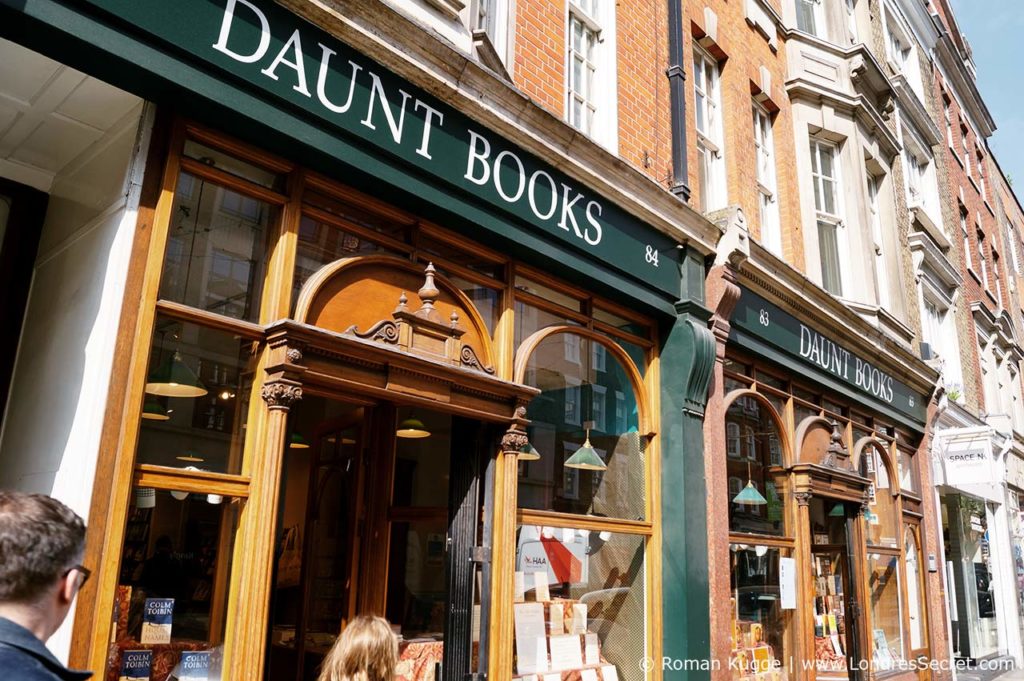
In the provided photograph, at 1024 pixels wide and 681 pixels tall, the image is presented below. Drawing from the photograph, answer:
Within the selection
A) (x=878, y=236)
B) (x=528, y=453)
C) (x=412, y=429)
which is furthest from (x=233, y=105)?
(x=878, y=236)

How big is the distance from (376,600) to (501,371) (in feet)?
5.71

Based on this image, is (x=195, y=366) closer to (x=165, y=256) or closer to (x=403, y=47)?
(x=165, y=256)

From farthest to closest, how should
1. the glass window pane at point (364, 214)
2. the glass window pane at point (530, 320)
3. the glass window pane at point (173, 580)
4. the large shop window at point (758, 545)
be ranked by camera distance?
the large shop window at point (758, 545)
the glass window pane at point (530, 320)
the glass window pane at point (364, 214)
the glass window pane at point (173, 580)

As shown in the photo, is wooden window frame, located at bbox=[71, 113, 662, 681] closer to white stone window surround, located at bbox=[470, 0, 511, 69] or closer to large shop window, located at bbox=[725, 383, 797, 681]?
white stone window surround, located at bbox=[470, 0, 511, 69]

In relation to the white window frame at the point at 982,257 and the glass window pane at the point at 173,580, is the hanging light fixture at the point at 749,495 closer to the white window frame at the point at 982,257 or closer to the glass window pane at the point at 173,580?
the glass window pane at the point at 173,580

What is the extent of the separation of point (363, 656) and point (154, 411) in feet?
4.99

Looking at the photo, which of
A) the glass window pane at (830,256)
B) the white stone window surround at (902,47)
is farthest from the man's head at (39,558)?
the white stone window surround at (902,47)

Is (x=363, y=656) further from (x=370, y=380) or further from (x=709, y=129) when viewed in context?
(x=709, y=129)

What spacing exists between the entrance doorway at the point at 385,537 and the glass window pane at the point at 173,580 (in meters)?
1.34

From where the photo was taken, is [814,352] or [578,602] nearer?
[578,602]

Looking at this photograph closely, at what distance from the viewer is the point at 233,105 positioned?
3.89 metres

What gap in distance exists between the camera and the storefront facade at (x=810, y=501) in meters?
7.65

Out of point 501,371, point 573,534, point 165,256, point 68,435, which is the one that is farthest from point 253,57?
point 573,534

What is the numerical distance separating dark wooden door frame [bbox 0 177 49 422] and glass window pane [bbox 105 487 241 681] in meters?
1.18
